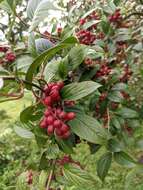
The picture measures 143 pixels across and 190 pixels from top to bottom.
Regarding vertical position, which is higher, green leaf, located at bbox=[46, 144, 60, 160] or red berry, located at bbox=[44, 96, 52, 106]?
red berry, located at bbox=[44, 96, 52, 106]

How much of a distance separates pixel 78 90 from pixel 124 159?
0.45 metres

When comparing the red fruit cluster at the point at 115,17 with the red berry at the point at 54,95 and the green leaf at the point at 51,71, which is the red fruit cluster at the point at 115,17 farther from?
the red berry at the point at 54,95

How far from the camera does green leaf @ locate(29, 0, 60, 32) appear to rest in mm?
1202

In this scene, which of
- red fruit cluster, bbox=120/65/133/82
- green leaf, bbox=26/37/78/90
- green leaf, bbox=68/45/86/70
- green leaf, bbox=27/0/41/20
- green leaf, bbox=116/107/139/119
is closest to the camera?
green leaf, bbox=26/37/78/90

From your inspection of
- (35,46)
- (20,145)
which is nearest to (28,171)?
(35,46)

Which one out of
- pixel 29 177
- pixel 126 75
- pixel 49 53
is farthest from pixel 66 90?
pixel 126 75

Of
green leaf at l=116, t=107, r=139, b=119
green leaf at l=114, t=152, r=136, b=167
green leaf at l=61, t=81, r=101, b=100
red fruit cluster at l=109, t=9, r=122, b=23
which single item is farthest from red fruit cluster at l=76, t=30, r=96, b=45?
green leaf at l=61, t=81, r=101, b=100

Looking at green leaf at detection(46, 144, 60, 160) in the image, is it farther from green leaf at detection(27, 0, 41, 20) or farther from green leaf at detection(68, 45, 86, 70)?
green leaf at detection(27, 0, 41, 20)

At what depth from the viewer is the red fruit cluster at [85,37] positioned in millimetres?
1700

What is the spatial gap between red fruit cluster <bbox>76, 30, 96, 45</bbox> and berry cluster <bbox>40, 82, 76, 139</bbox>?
2.20 feet

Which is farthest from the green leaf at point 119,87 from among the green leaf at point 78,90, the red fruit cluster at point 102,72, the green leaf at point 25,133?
the green leaf at point 78,90

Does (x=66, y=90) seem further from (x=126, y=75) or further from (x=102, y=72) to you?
(x=126, y=75)

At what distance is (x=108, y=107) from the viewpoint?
185 cm

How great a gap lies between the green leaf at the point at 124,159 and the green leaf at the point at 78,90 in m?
0.42
